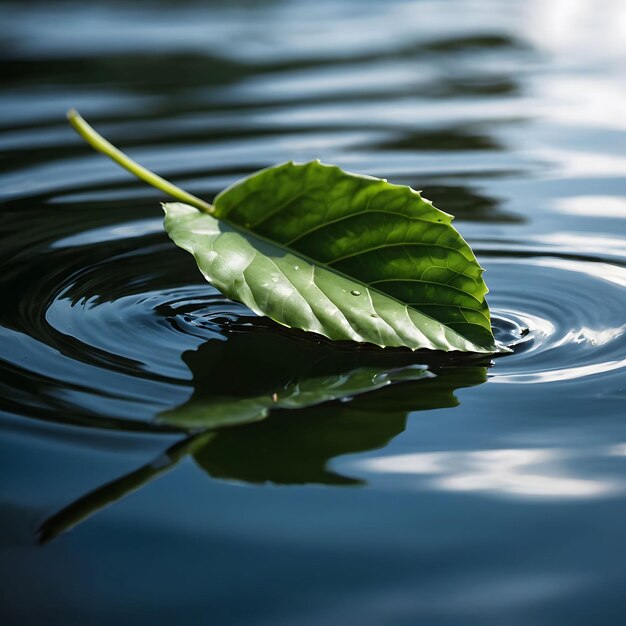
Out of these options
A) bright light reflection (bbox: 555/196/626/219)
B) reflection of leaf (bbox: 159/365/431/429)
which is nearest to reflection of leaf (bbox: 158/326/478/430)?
reflection of leaf (bbox: 159/365/431/429)

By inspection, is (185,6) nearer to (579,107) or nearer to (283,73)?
(283,73)

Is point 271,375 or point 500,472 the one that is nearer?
point 500,472

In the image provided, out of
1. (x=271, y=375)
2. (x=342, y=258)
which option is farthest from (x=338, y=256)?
(x=271, y=375)

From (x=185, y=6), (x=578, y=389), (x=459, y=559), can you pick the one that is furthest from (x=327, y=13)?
(x=459, y=559)

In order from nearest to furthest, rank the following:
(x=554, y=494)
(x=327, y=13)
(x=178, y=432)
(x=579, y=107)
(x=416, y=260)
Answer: (x=554, y=494)
(x=178, y=432)
(x=416, y=260)
(x=579, y=107)
(x=327, y=13)

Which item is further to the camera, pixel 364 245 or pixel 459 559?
pixel 364 245

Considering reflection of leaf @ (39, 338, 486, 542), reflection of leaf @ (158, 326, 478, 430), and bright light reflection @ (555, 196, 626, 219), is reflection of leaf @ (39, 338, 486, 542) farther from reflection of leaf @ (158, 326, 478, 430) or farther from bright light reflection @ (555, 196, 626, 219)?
bright light reflection @ (555, 196, 626, 219)

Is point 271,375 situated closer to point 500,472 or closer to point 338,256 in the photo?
point 338,256
